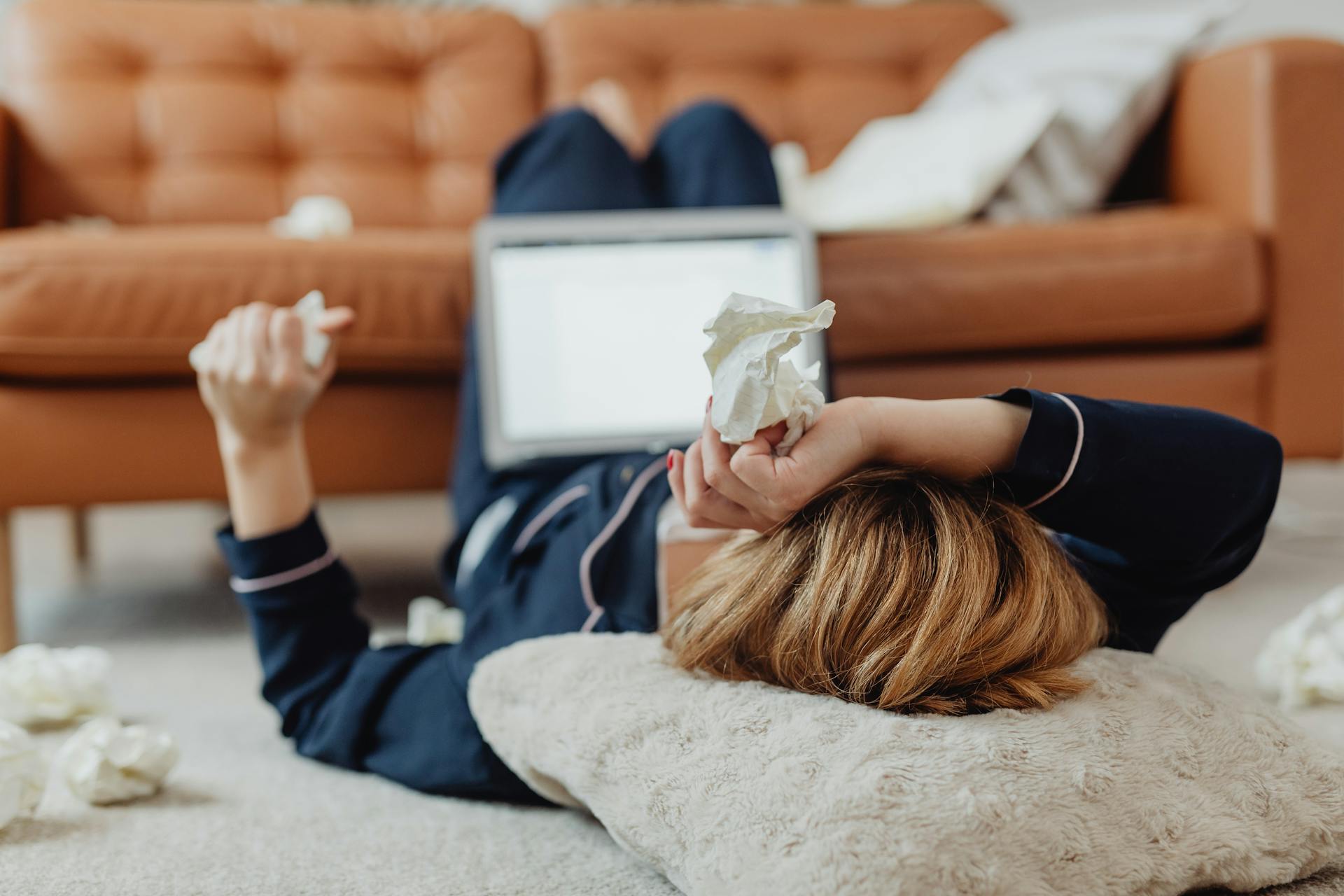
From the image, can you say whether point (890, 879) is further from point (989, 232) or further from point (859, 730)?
point (989, 232)

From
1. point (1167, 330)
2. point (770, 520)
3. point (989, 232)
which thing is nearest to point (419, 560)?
point (989, 232)

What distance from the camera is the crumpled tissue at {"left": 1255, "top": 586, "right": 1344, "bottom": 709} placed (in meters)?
0.77

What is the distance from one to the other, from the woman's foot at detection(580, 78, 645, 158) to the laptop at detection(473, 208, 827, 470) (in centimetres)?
58

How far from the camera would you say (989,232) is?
1.13 m

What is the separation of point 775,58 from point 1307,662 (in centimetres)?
133

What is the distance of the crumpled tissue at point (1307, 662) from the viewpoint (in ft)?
2.52

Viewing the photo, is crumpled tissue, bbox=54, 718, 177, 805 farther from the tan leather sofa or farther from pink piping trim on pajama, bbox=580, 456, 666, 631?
the tan leather sofa

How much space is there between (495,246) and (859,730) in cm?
64

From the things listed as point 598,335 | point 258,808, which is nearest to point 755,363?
point 258,808

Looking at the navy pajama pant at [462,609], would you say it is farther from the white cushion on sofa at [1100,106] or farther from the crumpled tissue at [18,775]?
the white cushion on sofa at [1100,106]

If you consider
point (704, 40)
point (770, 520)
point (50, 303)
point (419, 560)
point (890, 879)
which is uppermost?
point (704, 40)

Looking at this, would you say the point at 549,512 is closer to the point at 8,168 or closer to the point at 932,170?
the point at 932,170

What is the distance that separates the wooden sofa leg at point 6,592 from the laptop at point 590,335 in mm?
475

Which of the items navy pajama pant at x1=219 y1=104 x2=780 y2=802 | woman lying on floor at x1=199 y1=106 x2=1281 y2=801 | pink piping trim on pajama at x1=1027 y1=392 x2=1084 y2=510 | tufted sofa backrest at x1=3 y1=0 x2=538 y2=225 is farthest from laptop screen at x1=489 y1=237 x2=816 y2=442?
tufted sofa backrest at x1=3 y1=0 x2=538 y2=225
